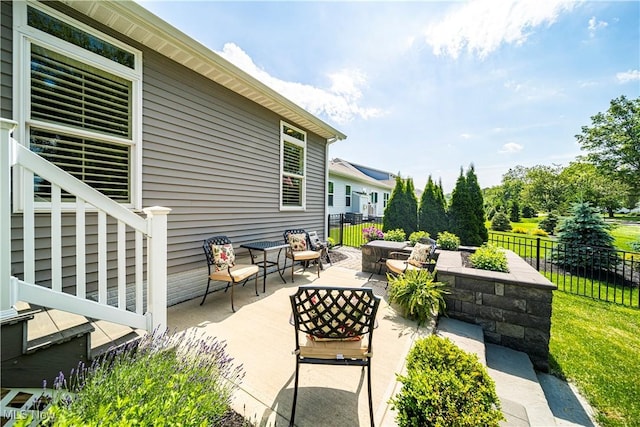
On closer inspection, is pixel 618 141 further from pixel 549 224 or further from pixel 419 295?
pixel 419 295

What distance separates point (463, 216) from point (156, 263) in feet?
28.9

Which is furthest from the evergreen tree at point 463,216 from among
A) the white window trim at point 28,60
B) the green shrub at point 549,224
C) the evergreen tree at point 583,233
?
the green shrub at point 549,224

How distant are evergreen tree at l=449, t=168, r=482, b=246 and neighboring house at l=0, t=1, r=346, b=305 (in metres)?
6.29

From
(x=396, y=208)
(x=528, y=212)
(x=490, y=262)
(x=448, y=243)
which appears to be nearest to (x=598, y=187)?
(x=528, y=212)

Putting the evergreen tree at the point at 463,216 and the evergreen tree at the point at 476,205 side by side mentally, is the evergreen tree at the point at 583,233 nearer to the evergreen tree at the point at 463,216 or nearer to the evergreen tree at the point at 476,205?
the evergreen tree at the point at 476,205

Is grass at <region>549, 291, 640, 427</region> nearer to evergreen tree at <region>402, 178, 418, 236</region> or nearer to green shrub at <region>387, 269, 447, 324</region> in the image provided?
green shrub at <region>387, 269, 447, 324</region>

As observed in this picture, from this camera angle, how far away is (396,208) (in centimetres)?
923

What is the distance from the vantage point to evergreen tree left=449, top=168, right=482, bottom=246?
26.7 feet

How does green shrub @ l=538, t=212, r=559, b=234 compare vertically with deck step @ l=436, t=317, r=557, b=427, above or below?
above

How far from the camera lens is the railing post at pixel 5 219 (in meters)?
1.36

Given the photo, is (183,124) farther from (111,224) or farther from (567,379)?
(567,379)

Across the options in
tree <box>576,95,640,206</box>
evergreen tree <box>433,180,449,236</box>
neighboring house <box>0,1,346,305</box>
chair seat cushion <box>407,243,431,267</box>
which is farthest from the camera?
tree <box>576,95,640,206</box>

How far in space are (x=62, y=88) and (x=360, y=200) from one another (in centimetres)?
1562

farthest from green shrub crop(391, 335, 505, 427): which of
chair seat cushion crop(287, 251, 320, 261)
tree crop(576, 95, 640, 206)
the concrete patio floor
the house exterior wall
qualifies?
tree crop(576, 95, 640, 206)
